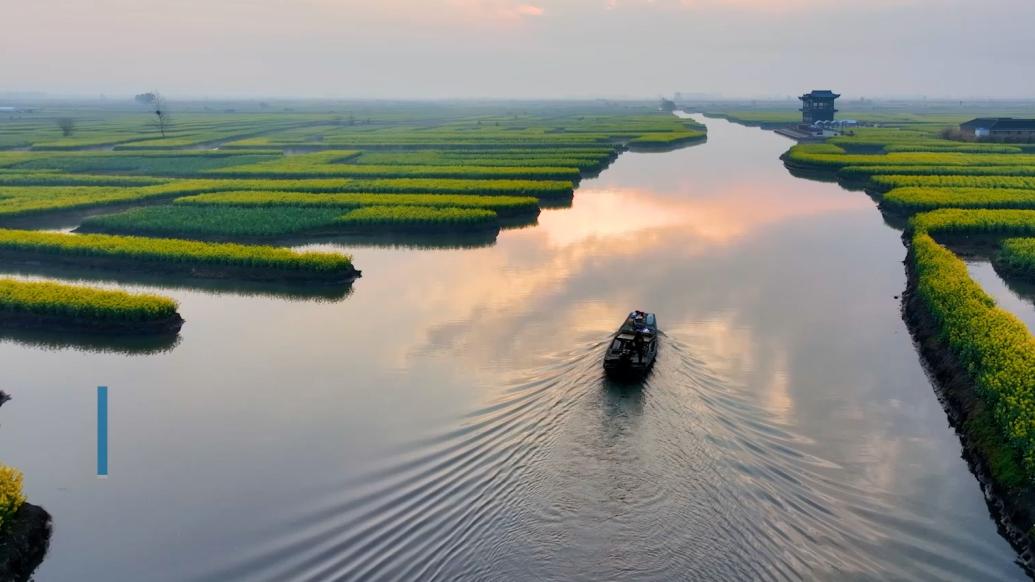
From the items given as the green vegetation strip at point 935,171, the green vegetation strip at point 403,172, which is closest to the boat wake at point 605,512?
the green vegetation strip at point 403,172

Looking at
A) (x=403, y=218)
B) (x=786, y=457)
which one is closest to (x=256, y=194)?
(x=403, y=218)

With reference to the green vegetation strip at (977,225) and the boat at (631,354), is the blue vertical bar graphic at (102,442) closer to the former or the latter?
the boat at (631,354)

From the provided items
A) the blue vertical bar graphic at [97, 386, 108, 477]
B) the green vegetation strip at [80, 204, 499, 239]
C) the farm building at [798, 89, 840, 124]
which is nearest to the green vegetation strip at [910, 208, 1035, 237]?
Result: the green vegetation strip at [80, 204, 499, 239]

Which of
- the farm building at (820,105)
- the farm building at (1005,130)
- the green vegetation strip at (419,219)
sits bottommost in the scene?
the green vegetation strip at (419,219)

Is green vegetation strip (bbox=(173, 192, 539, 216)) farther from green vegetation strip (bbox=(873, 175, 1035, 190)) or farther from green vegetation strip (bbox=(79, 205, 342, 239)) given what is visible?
green vegetation strip (bbox=(873, 175, 1035, 190))

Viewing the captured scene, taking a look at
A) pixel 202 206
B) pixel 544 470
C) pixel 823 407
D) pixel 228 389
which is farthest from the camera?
pixel 202 206

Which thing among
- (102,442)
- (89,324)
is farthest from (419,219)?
(102,442)

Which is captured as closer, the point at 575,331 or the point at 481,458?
the point at 481,458

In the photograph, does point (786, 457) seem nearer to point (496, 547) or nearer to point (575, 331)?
point (496, 547)
